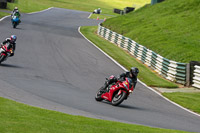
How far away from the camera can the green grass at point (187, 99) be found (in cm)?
1736

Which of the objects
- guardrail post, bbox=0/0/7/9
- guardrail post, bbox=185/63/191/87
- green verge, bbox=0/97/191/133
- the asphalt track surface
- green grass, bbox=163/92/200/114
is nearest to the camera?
green verge, bbox=0/97/191/133

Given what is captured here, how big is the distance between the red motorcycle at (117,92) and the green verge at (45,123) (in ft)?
12.1

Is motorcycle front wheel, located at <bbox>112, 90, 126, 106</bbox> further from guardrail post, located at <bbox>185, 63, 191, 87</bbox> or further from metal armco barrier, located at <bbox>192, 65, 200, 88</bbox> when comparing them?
guardrail post, located at <bbox>185, 63, 191, 87</bbox>

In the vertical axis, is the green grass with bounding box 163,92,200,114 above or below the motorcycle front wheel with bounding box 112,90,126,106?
below

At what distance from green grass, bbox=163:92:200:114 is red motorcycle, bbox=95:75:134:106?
3.63 metres

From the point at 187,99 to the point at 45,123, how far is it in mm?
10771

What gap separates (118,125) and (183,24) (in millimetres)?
32373

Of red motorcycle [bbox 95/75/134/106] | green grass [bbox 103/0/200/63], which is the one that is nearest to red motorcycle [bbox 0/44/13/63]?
red motorcycle [bbox 95/75/134/106]

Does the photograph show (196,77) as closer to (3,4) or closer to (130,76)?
(130,76)

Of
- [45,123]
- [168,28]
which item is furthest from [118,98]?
[168,28]

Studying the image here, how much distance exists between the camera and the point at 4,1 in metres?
63.9

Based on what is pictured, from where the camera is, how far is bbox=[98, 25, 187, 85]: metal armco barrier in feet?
79.5

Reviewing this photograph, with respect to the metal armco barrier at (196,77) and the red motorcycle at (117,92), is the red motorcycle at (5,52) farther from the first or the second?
the metal armco barrier at (196,77)

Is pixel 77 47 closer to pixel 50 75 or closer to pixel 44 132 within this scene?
pixel 50 75
